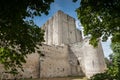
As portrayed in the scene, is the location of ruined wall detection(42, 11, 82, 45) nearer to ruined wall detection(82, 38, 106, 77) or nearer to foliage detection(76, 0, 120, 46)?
ruined wall detection(82, 38, 106, 77)

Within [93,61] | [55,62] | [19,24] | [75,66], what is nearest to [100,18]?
[19,24]

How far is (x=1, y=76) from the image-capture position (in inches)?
808

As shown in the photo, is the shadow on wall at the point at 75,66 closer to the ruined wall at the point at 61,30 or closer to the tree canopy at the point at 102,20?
the ruined wall at the point at 61,30

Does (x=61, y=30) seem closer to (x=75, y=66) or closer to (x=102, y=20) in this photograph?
(x=75, y=66)

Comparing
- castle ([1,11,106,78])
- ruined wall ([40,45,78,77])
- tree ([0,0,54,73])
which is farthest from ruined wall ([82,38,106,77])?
tree ([0,0,54,73])

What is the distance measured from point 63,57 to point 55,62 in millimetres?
2858

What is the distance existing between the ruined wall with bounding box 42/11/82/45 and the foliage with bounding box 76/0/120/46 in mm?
28675

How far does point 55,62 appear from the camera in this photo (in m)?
28.8

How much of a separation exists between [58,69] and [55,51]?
3456 millimetres

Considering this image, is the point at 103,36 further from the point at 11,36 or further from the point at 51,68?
the point at 51,68

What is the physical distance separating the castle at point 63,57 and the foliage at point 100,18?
15940 mm

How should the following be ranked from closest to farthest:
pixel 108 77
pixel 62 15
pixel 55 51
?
pixel 108 77 → pixel 55 51 → pixel 62 15

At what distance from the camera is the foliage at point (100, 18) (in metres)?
5.46

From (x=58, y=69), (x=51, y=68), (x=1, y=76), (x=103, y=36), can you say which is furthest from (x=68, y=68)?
(x=103, y=36)
